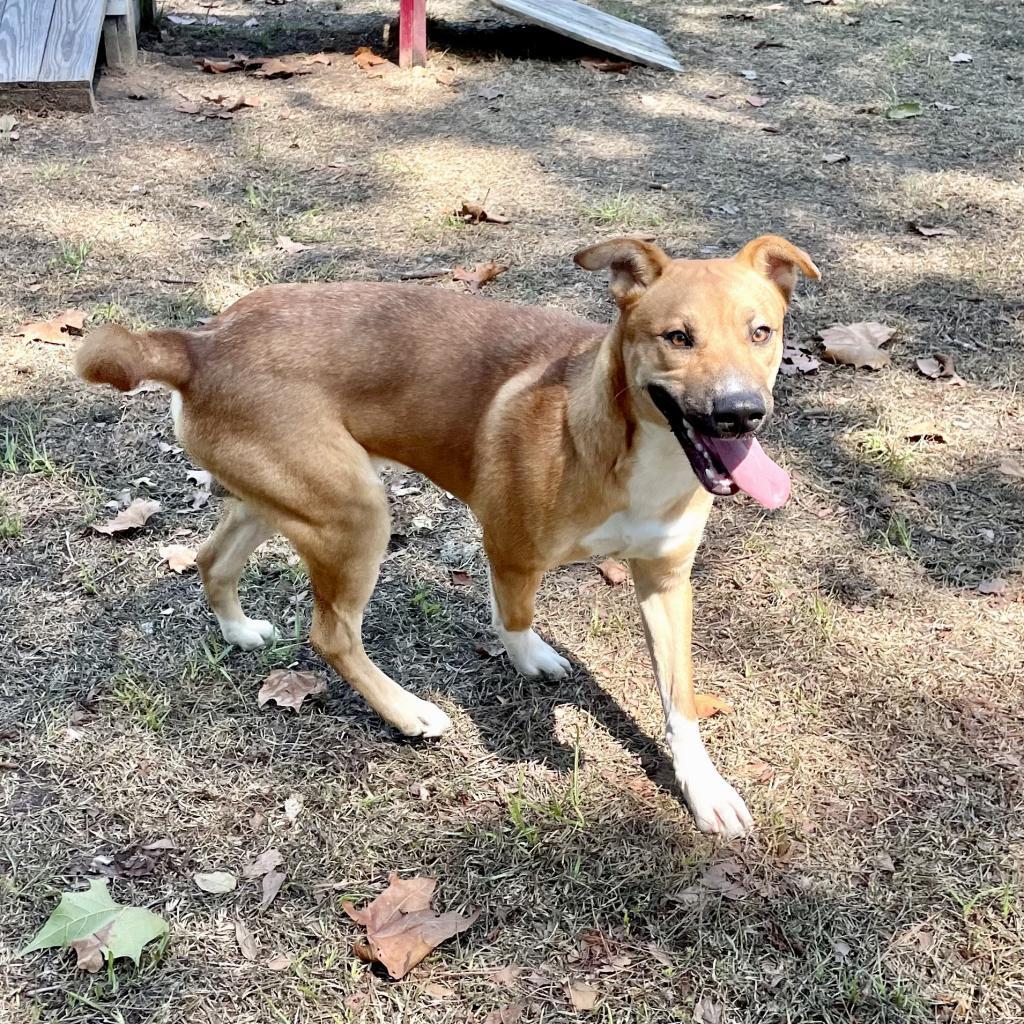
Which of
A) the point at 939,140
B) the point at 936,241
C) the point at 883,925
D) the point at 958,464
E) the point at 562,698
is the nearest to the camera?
the point at 883,925

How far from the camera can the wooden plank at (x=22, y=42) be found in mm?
6559

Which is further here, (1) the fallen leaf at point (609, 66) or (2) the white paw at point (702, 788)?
(1) the fallen leaf at point (609, 66)

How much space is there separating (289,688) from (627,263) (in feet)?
5.39

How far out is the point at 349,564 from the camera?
2900 millimetres

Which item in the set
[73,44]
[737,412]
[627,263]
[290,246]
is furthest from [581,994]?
[73,44]

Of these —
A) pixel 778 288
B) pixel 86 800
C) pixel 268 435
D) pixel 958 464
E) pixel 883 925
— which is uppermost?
pixel 778 288

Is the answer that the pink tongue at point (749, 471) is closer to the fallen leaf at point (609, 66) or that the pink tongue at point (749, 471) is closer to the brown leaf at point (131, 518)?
the brown leaf at point (131, 518)

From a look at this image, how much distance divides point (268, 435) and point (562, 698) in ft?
3.98

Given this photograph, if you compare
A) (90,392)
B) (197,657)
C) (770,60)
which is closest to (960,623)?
(197,657)

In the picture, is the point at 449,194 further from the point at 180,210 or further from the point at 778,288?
the point at 778,288

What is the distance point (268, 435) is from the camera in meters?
2.77

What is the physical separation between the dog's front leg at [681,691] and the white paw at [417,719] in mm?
663

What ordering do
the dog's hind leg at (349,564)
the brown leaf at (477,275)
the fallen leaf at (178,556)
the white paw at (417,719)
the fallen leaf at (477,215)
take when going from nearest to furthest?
1. the dog's hind leg at (349,564)
2. the white paw at (417,719)
3. the fallen leaf at (178,556)
4. the brown leaf at (477,275)
5. the fallen leaf at (477,215)

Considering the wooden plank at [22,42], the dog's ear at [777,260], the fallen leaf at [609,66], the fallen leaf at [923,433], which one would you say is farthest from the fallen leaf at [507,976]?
the fallen leaf at [609,66]
